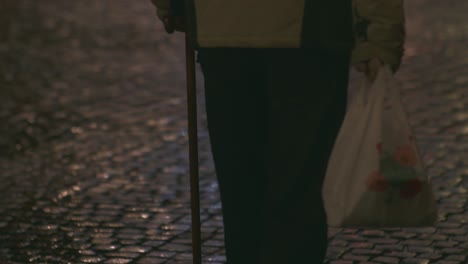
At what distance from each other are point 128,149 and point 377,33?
374 cm

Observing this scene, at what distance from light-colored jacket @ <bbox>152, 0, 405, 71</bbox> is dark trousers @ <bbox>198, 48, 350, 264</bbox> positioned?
6 cm

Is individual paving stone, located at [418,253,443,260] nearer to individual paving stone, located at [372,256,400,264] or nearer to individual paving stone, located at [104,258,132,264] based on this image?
individual paving stone, located at [372,256,400,264]

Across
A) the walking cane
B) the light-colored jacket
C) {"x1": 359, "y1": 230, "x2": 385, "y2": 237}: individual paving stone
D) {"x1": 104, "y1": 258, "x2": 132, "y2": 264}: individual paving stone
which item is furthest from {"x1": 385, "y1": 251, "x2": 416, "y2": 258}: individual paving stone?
the light-colored jacket

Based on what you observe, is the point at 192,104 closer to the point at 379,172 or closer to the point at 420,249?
the point at 379,172

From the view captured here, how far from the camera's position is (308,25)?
3510 mm

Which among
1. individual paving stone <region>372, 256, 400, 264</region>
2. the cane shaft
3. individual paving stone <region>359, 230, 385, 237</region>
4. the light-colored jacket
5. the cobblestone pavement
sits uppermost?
the light-colored jacket

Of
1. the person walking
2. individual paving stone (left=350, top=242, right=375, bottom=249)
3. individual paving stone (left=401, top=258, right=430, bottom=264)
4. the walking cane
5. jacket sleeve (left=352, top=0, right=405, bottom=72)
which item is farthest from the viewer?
individual paving stone (left=350, top=242, right=375, bottom=249)

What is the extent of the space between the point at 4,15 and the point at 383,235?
908cm

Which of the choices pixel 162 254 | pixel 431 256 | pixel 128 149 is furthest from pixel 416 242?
pixel 128 149

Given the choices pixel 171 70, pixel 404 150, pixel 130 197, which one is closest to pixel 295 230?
pixel 404 150

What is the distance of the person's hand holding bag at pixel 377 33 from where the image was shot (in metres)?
3.36

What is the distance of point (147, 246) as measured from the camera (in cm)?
498

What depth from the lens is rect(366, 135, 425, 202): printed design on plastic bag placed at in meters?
3.25

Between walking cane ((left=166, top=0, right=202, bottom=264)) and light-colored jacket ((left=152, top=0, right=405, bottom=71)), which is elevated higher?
light-colored jacket ((left=152, top=0, right=405, bottom=71))
